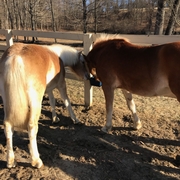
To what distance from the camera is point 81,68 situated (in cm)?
431

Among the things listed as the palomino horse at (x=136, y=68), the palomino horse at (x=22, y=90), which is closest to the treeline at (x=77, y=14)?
the palomino horse at (x=136, y=68)

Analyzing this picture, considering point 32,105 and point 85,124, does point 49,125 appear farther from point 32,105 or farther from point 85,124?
point 32,105

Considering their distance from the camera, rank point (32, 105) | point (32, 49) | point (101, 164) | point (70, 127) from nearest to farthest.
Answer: point (32, 105), point (101, 164), point (32, 49), point (70, 127)

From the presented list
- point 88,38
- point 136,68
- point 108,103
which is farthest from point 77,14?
point 136,68

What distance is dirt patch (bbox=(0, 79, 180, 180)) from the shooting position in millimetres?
2639

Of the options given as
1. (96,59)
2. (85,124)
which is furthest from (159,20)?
(85,124)

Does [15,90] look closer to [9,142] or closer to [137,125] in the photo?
[9,142]

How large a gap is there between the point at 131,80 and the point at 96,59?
95 cm

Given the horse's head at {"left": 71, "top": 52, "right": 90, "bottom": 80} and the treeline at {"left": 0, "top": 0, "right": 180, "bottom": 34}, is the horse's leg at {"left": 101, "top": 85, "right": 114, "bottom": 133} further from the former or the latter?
the treeline at {"left": 0, "top": 0, "right": 180, "bottom": 34}

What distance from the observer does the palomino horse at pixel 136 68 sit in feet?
8.50

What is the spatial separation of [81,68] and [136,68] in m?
1.65

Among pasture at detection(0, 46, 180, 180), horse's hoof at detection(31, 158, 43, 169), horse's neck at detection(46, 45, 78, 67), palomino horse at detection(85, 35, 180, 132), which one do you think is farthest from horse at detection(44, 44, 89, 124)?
horse's hoof at detection(31, 158, 43, 169)

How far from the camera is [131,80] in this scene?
306cm

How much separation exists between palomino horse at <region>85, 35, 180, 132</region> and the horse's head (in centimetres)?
41
